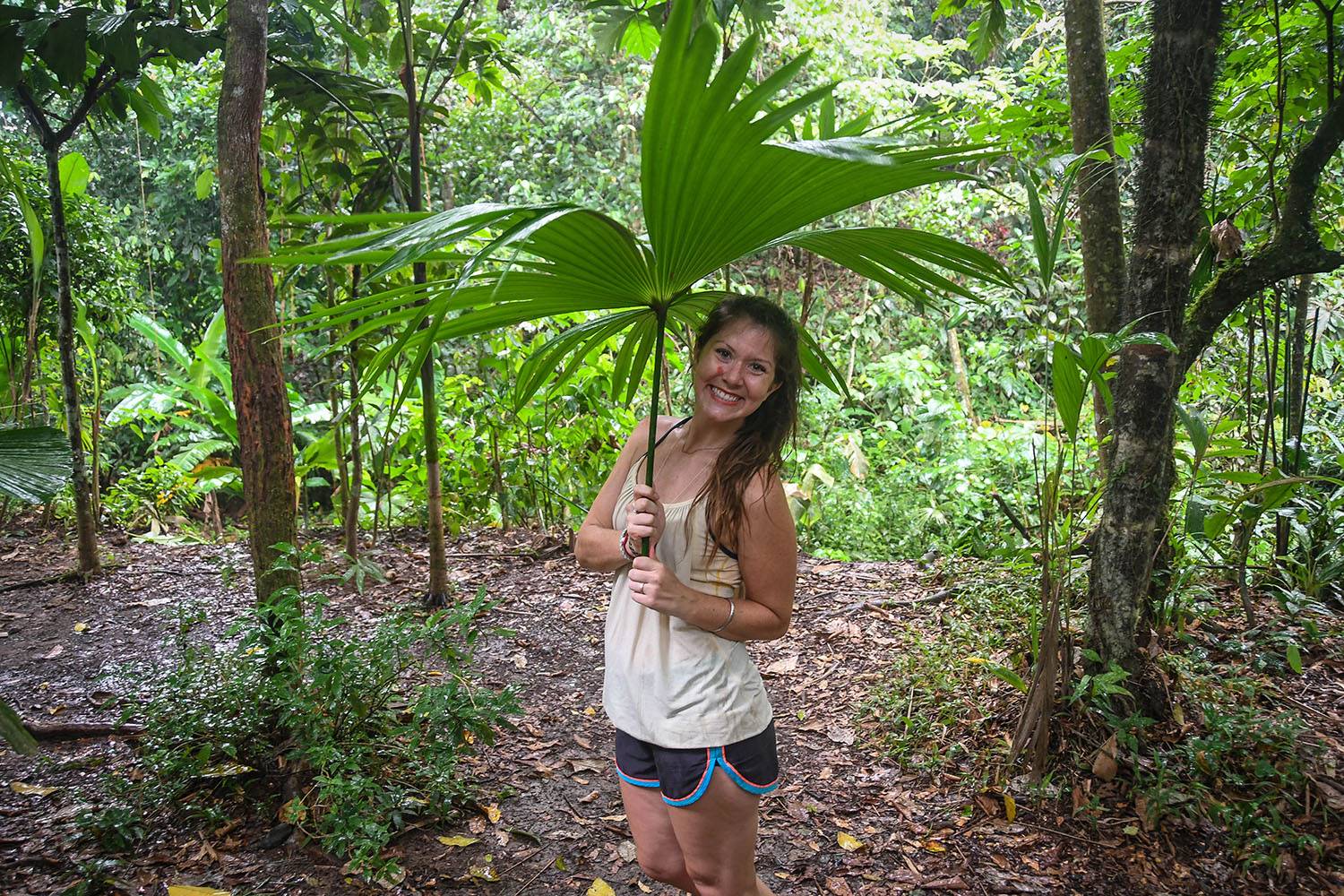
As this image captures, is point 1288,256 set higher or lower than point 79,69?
lower

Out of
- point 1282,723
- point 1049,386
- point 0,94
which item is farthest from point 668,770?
point 0,94

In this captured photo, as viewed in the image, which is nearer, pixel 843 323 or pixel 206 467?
pixel 206 467

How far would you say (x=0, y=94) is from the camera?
3.77 m

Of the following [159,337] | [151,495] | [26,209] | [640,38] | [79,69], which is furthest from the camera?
[151,495]

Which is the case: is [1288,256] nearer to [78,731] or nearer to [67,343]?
[78,731]

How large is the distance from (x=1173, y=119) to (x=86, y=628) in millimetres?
4190

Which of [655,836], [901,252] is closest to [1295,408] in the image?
[901,252]

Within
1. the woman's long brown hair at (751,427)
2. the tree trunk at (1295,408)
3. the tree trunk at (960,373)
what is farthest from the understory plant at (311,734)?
the tree trunk at (960,373)

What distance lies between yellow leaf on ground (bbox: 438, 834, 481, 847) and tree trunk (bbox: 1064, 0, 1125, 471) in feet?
7.43

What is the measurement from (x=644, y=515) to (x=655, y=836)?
2.15 feet

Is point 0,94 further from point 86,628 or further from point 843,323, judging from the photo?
point 843,323

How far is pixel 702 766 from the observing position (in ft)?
5.04

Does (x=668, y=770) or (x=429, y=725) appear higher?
(x=668, y=770)

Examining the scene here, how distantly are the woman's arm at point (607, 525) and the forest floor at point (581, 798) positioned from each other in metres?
1.06
